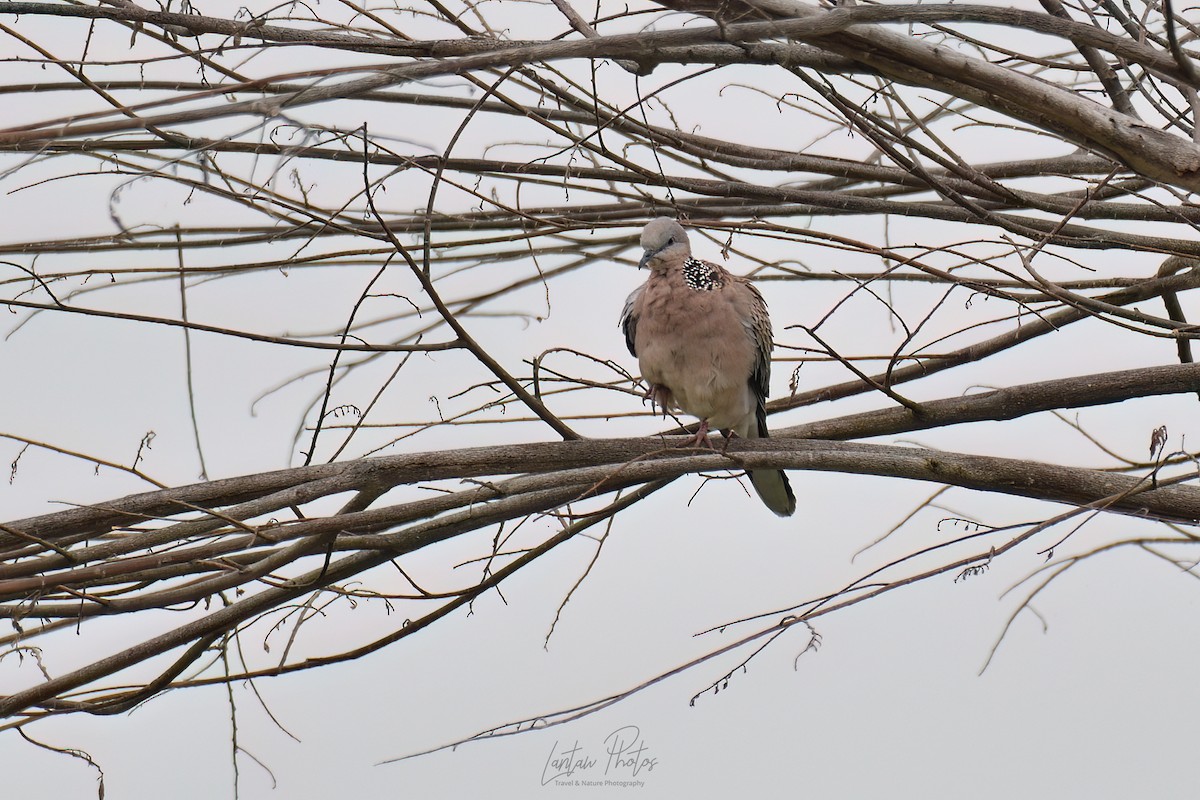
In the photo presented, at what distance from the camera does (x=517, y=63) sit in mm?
1494

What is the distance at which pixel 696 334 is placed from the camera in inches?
110

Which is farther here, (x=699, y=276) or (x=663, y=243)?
(x=699, y=276)

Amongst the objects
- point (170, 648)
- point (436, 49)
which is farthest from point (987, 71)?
point (170, 648)

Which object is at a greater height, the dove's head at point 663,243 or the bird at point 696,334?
the dove's head at point 663,243

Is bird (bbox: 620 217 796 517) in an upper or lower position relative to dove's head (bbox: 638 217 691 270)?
lower

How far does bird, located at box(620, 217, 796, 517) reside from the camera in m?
2.81

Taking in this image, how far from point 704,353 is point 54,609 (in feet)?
4.97

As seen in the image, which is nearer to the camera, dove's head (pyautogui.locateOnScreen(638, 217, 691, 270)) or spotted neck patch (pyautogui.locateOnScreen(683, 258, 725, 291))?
dove's head (pyautogui.locateOnScreen(638, 217, 691, 270))

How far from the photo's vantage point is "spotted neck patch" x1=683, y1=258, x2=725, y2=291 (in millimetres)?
2861

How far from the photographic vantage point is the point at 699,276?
9.45ft

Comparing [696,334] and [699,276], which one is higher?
[699,276]

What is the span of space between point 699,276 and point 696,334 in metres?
0.17

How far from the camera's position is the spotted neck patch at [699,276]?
286cm

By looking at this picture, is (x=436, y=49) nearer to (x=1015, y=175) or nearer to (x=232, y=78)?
(x=232, y=78)
